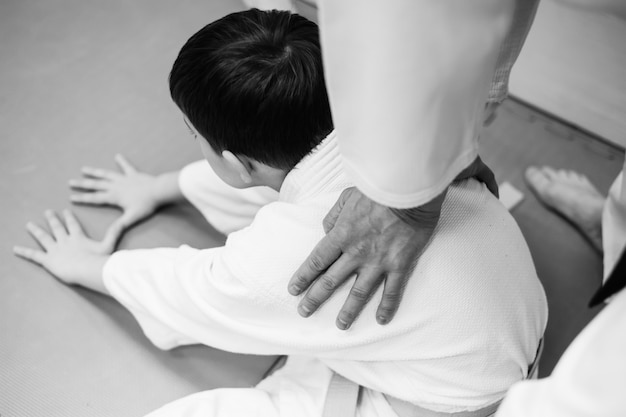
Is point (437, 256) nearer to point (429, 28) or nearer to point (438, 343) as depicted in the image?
point (438, 343)

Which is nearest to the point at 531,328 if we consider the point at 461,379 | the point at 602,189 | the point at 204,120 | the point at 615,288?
the point at 461,379

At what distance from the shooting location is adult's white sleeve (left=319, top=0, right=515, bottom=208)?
0.49 metres

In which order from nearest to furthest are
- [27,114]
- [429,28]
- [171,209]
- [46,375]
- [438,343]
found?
[429,28] < [438,343] < [46,375] < [171,209] < [27,114]

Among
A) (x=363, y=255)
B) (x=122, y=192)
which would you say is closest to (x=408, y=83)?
(x=363, y=255)

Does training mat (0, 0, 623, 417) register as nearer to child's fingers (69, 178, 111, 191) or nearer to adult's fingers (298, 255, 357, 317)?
child's fingers (69, 178, 111, 191)

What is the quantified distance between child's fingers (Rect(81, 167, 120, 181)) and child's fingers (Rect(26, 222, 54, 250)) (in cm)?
15

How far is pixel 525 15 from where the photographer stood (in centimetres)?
73

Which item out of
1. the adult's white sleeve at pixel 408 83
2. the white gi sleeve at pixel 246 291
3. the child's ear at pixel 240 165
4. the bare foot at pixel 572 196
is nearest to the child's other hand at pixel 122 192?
the white gi sleeve at pixel 246 291

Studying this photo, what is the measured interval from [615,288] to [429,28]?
291 millimetres

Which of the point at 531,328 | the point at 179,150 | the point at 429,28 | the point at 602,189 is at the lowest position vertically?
the point at 602,189

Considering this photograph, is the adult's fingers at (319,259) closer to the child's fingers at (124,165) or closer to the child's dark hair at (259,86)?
the child's dark hair at (259,86)

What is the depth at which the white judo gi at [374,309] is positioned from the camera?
69 centimetres

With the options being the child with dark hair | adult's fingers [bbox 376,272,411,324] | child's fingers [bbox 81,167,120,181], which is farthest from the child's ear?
child's fingers [bbox 81,167,120,181]

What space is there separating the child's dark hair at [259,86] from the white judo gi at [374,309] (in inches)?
1.6
